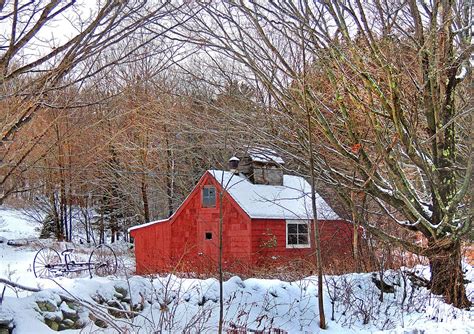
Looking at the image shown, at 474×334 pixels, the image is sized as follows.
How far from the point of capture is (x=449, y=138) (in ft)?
25.0

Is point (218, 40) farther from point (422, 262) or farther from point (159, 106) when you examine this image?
point (422, 262)

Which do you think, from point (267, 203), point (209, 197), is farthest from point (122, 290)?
point (209, 197)

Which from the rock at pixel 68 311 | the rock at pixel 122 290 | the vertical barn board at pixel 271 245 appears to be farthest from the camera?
the vertical barn board at pixel 271 245

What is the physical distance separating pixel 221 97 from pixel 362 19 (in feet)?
11.6

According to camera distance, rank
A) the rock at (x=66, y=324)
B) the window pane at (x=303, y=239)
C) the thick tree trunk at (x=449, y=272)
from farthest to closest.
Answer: the window pane at (x=303, y=239) < the thick tree trunk at (x=449, y=272) < the rock at (x=66, y=324)

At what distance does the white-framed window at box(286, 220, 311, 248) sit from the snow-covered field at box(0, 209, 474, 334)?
7.45 m

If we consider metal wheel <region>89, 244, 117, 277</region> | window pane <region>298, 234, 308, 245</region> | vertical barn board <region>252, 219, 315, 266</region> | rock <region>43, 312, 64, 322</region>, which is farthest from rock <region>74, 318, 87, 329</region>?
window pane <region>298, 234, 308, 245</region>

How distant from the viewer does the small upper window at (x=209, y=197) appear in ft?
53.7

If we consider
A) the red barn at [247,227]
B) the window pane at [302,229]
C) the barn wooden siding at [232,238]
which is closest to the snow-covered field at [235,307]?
the barn wooden siding at [232,238]

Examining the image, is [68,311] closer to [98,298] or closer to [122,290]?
[98,298]

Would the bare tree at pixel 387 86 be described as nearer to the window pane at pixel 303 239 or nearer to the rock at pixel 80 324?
the rock at pixel 80 324

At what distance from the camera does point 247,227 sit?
15.3 metres

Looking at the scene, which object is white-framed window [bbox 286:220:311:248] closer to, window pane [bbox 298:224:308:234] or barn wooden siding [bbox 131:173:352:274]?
window pane [bbox 298:224:308:234]

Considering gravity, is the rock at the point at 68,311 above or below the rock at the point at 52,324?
above
